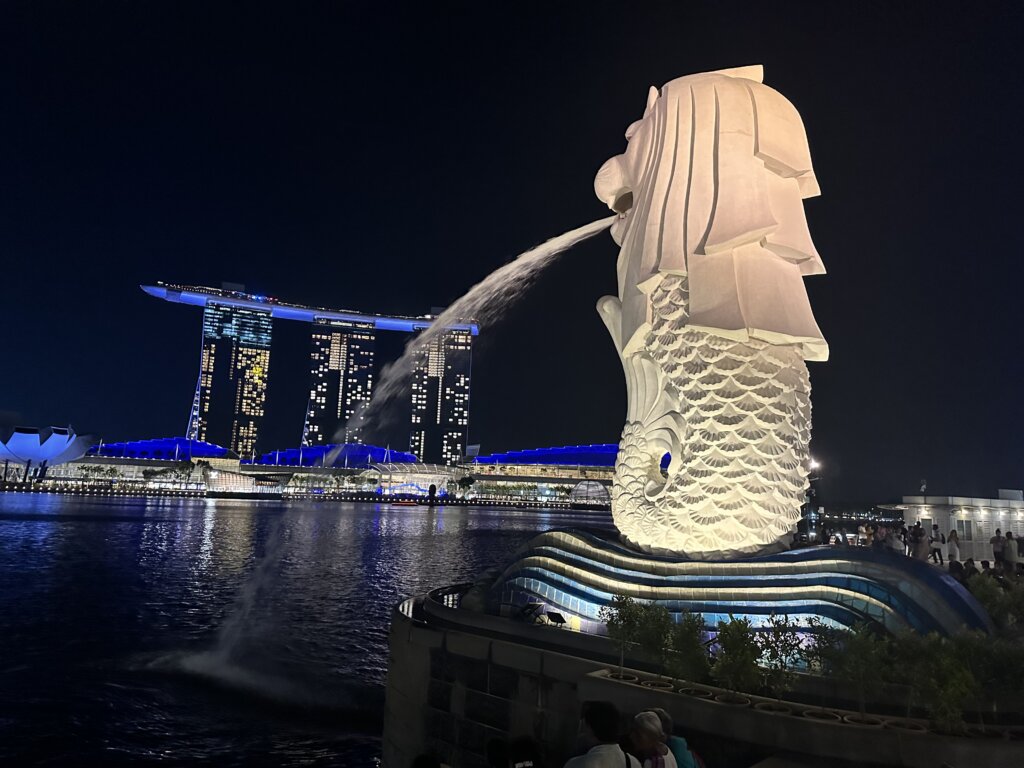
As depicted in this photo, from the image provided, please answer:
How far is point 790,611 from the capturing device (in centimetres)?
854

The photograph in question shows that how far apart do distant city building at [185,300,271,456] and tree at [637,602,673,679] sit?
15706 centimetres

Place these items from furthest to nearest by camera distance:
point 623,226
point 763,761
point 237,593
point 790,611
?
point 237,593, point 623,226, point 790,611, point 763,761

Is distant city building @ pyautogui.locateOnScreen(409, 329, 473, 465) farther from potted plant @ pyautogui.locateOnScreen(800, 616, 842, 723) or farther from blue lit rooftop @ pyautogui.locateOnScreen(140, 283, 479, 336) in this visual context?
potted plant @ pyautogui.locateOnScreen(800, 616, 842, 723)

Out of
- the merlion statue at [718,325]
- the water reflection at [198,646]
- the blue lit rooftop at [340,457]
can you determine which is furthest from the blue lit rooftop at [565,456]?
the merlion statue at [718,325]

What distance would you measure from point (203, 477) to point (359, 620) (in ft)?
320

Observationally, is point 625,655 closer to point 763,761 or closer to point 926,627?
point 763,761

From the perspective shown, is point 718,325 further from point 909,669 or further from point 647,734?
point 647,734

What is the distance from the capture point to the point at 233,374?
156 metres

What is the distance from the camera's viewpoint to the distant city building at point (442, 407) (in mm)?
141625

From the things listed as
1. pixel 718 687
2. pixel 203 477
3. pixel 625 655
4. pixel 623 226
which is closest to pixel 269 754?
pixel 625 655

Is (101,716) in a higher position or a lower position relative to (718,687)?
lower

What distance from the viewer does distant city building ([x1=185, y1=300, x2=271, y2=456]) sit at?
152250mm

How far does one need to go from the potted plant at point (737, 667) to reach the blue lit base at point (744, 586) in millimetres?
2051

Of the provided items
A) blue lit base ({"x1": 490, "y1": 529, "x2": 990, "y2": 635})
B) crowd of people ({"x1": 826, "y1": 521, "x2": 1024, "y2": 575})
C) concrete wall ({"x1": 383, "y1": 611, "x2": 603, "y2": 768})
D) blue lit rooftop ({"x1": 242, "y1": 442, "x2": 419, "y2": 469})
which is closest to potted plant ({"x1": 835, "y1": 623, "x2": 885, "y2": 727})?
blue lit base ({"x1": 490, "y1": 529, "x2": 990, "y2": 635})
